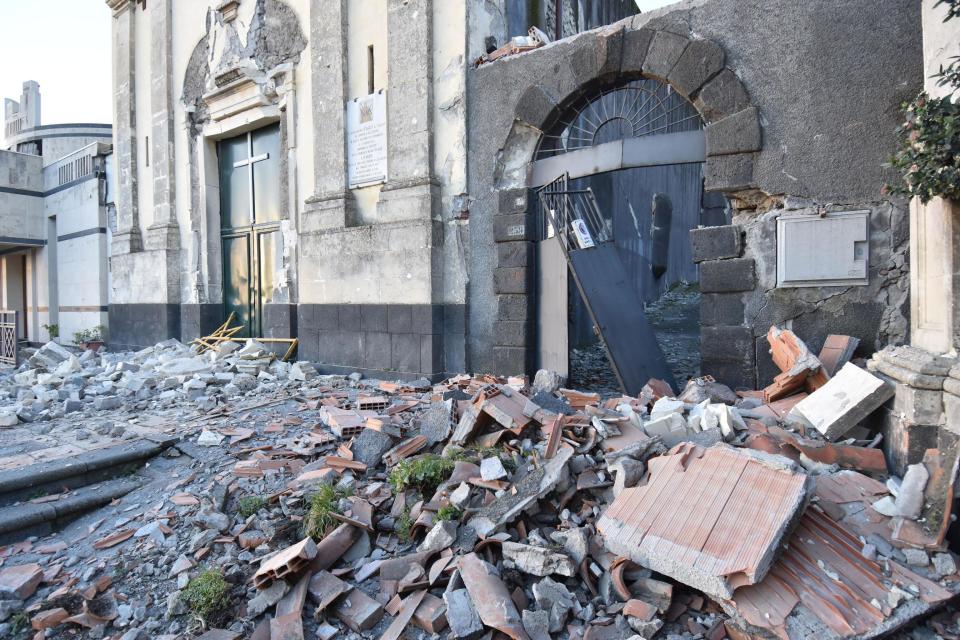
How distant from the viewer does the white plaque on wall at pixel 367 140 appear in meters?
6.73

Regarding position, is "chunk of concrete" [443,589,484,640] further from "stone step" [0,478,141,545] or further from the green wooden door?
the green wooden door

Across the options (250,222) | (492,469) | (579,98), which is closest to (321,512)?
(492,469)

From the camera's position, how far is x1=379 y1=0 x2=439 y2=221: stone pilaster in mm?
6230

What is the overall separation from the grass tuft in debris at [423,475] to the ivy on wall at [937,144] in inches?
119

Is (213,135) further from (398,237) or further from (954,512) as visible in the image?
(954,512)

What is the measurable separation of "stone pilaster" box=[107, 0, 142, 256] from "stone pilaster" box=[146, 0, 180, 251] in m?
0.78

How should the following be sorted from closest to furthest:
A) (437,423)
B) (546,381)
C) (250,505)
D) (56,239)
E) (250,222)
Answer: (250,505)
(437,423)
(546,381)
(250,222)
(56,239)

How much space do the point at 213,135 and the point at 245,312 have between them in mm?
3030

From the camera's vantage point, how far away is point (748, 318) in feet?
15.2

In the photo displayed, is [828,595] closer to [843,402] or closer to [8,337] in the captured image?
[843,402]

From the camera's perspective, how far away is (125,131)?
10336 millimetres

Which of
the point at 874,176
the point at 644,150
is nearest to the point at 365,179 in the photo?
the point at 644,150

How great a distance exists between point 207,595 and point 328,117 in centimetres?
614

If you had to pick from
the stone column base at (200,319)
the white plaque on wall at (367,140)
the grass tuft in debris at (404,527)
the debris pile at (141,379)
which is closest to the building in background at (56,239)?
the stone column base at (200,319)
